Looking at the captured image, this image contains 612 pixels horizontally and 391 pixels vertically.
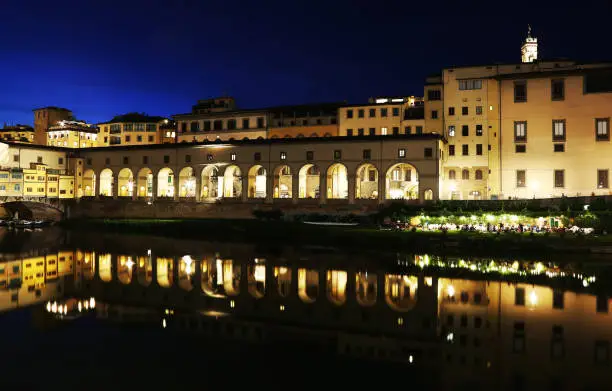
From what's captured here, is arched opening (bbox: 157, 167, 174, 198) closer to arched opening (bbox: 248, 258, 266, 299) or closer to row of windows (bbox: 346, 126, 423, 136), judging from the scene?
row of windows (bbox: 346, 126, 423, 136)

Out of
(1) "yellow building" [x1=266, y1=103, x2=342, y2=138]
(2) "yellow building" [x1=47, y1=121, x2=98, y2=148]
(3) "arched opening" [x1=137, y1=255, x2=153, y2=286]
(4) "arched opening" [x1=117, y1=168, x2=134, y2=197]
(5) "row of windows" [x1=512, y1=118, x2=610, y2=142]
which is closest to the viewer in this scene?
(3) "arched opening" [x1=137, y1=255, x2=153, y2=286]

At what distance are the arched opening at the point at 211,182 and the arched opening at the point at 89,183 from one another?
15840mm

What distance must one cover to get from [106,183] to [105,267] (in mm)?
45622

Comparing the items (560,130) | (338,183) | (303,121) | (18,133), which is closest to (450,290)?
(560,130)

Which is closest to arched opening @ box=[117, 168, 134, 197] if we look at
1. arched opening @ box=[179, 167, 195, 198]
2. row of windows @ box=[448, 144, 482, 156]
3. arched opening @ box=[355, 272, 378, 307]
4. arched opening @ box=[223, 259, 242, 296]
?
Result: arched opening @ box=[179, 167, 195, 198]

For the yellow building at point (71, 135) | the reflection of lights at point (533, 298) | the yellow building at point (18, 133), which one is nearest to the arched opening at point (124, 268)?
the reflection of lights at point (533, 298)

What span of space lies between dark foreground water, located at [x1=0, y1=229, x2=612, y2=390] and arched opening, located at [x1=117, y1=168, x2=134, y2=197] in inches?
1473

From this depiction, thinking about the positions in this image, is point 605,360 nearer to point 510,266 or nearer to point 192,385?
point 192,385

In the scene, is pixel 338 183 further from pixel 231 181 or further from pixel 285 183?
pixel 231 181

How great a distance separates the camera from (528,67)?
55.6m

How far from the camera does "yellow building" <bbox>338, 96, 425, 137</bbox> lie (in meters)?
59.8

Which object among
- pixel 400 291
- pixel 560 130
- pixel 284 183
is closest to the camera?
pixel 400 291

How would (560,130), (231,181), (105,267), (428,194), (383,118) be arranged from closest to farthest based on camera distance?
(105,267), (560,130), (428,194), (383,118), (231,181)

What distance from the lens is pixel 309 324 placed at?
1789cm
